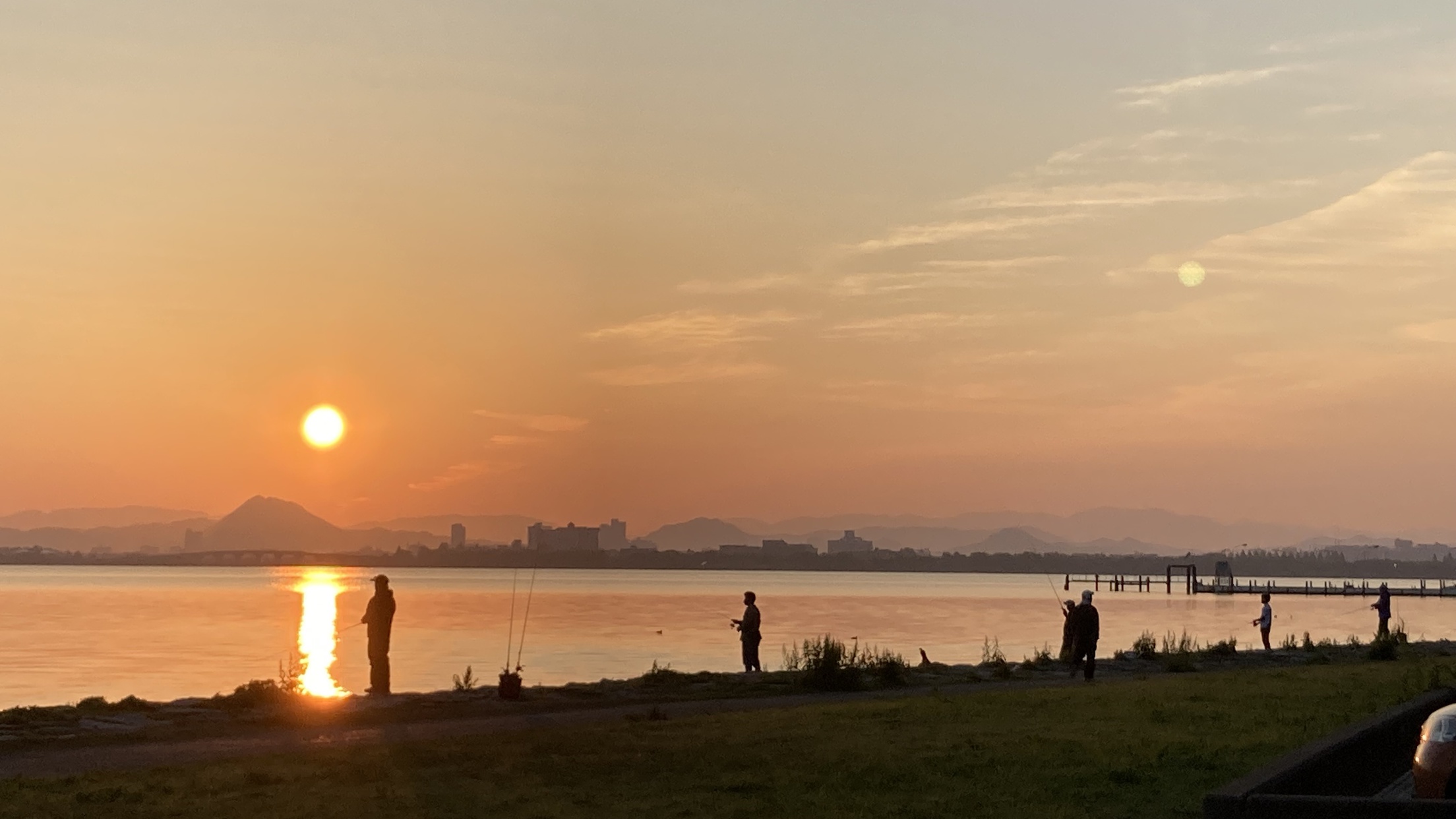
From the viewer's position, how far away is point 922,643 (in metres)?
71.5

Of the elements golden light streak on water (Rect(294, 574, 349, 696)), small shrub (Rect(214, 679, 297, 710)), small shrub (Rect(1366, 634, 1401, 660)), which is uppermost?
small shrub (Rect(1366, 634, 1401, 660))

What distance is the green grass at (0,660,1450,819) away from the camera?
1480cm

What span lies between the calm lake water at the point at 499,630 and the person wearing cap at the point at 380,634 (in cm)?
1799

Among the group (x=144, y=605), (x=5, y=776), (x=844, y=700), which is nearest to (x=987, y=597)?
(x=144, y=605)

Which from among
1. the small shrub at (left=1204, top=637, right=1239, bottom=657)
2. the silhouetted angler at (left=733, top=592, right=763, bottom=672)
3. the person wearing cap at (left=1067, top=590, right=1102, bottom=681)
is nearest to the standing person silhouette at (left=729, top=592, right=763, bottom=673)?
the silhouetted angler at (left=733, top=592, right=763, bottom=672)

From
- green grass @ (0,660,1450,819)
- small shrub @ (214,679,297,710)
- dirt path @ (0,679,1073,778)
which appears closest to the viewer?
green grass @ (0,660,1450,819)

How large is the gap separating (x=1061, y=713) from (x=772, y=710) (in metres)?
4.10

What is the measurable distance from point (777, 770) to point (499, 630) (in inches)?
2728

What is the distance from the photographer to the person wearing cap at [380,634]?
26734mm

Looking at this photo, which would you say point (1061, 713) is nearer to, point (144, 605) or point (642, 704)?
point (642, 704)

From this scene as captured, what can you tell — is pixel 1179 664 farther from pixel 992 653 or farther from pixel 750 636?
pixel 992 653

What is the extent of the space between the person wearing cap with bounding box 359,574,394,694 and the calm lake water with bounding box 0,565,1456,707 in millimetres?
17992

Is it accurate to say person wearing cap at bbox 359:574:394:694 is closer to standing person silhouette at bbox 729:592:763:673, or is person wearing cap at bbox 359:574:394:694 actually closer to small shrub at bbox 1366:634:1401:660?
standing person silhouette at bbox 729:592:763:673

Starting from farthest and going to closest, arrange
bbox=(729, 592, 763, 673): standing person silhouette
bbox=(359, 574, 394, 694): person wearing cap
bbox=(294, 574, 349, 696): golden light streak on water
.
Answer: bbox=(294, 574, 349, 696): golden light streak on water < bbox=(729, 592, 763, 673): standing person silhouette < bbox=(359, 574, 394, 694): person wearing cap
